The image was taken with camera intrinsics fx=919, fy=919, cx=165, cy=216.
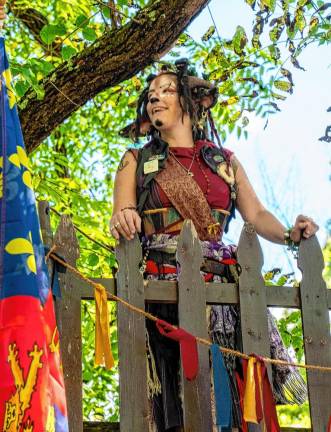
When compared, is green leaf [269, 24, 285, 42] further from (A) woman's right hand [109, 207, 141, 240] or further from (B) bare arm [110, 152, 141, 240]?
(A) woman's right hand [109, 207, 141, 240]

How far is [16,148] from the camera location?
140 inches

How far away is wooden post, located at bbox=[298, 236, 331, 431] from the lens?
400 cm

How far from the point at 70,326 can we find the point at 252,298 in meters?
0.82

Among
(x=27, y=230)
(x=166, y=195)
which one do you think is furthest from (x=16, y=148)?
(x=166, y=195)

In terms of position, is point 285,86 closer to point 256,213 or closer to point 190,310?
point 256,213

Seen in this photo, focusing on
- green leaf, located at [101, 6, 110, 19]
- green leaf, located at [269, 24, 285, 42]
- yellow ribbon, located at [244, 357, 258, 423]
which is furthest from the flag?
green leaf, located at [269, 24, 285, 42]

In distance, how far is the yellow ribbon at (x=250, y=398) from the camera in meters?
3.73

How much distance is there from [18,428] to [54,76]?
2264 millimetres

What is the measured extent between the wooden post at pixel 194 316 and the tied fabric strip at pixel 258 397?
18cm

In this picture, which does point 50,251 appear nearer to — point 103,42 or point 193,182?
point 193,182

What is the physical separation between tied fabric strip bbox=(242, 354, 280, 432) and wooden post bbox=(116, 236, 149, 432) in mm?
427

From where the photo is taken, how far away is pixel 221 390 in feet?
12.3

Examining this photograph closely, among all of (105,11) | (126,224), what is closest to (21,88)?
(105,11)

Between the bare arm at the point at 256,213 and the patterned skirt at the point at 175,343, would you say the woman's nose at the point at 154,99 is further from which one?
the patterned skirt at the point at 175,343
